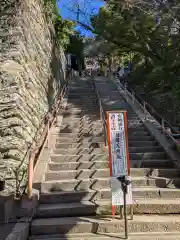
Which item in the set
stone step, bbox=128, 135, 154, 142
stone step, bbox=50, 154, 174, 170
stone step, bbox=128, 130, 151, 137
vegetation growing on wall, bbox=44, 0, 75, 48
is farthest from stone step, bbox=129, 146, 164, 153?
vegetation growing on wall, bbox=44, 0, 75, 48

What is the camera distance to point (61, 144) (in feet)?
26.5

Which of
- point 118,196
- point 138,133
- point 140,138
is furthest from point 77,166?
point 138,133

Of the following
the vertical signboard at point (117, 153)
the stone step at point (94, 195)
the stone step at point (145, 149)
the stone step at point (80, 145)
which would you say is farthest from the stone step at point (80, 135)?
the vertical signboard at point (117, 153)

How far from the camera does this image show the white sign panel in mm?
4906

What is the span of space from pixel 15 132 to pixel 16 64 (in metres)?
1.90

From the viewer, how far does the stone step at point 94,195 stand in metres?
5.61

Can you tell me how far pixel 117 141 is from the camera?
16.5 feet

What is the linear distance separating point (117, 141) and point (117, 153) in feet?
0.67

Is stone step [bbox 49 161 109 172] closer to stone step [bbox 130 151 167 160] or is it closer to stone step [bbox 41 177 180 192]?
stone step [bbox 41 177 180 192]

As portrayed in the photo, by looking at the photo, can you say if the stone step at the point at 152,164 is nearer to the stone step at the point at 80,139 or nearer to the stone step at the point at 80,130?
the stone step at the point at 80,139

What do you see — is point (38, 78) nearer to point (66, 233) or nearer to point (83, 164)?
point (83, 164)

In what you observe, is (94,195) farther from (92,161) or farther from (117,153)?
(92,161)

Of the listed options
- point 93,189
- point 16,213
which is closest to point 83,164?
point 93,189

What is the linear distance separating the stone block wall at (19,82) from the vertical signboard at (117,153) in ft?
7.01
